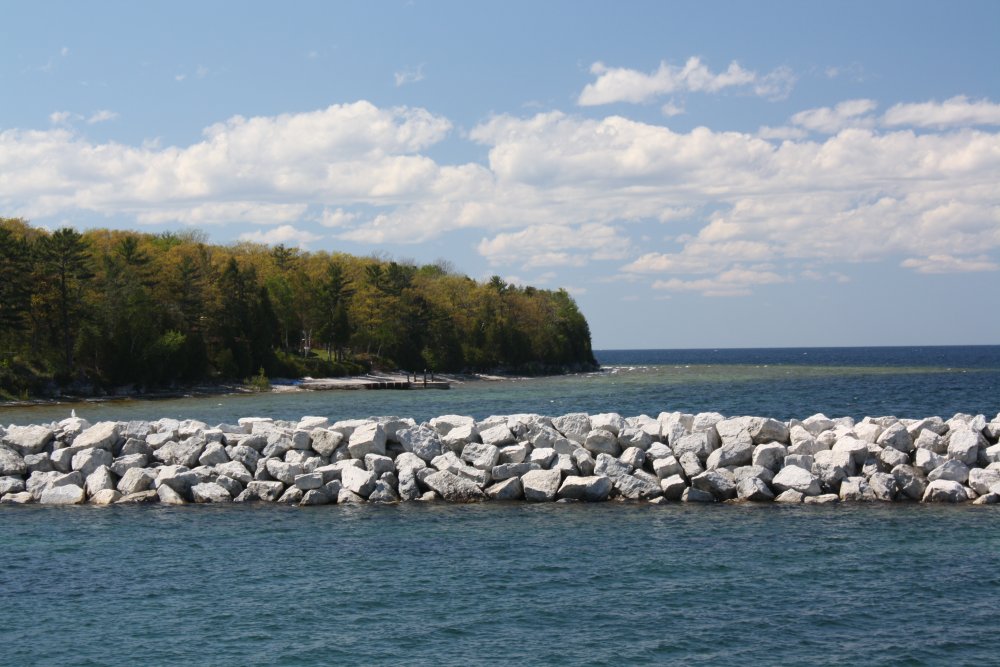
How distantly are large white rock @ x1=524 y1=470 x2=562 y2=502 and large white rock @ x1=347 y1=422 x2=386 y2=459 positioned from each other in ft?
10.6

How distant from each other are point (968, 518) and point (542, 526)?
757cm

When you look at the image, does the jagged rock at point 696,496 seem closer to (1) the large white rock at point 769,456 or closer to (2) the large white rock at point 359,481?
(1) the large white rock at point 769,456

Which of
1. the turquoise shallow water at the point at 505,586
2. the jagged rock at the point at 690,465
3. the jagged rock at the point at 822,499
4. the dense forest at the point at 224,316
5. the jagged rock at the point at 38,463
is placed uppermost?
the dense forest at the point at 224,316

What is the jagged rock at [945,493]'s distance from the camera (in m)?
19.3

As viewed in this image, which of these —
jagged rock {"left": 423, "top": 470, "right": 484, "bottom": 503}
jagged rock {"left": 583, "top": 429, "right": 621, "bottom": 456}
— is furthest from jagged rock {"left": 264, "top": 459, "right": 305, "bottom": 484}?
jagged rock {"left": 583, "top": 429, "right": 621, "bottom": 456}

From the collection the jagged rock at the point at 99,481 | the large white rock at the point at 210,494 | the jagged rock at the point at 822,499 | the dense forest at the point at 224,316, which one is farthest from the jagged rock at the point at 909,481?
the dense forest at the point at 224,316

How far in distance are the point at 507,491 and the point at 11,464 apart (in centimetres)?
1091

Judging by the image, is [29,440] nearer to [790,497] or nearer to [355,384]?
[790,497]

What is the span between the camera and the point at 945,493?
760 inches

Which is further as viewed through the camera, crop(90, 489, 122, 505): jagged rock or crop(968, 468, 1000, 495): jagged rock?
crop(90, 489, 122, 505): jagged rock

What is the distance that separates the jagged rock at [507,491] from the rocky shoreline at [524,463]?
0.02m

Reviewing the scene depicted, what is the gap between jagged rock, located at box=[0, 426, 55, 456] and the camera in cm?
2267

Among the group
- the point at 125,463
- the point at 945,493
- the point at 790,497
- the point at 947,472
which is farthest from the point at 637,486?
the point at 125,463

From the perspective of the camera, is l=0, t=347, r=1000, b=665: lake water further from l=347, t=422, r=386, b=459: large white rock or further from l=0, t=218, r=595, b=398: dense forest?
l=0, t=218, r=595, b=398: dense forest
